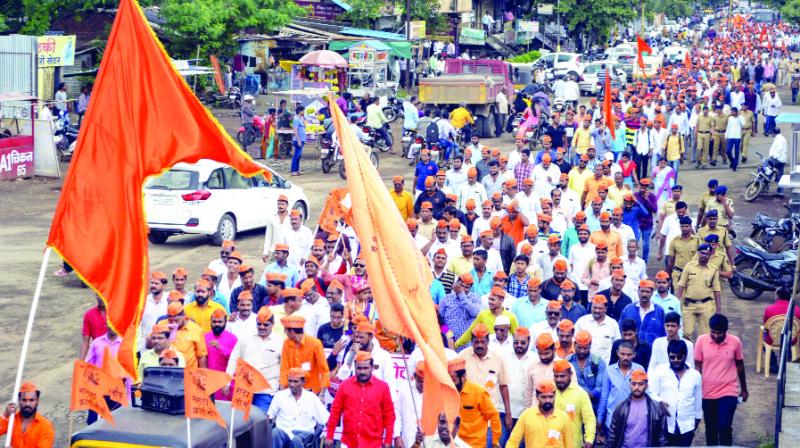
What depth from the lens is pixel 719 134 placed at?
2814 centimetres

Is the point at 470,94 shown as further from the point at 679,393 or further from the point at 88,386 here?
the point at 88,386

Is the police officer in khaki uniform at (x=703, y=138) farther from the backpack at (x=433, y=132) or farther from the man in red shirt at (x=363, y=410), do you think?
the man in red shirt at (x=363, y=410)

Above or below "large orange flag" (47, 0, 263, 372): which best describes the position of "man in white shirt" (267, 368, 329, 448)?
below

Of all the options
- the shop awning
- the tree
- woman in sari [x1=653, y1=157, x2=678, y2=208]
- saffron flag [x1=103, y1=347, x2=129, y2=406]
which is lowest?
saffron flag [x1=103, y1=347, x2=129, y2=406]

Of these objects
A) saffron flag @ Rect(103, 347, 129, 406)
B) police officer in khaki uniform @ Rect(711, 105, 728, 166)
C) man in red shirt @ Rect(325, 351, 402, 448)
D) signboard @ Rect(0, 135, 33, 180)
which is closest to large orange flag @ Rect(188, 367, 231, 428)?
saffron flag @ Rect(103, 347, 129, 406)

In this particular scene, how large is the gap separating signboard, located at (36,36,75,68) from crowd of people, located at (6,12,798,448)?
1393cm

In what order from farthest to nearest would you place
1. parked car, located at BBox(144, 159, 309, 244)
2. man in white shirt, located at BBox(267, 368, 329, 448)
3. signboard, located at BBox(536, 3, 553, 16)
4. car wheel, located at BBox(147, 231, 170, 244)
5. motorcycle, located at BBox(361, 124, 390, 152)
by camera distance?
signboard, located at BBox(536, 3, 553, 16), motorcycle, located at BBox(361, 124, 390, 152), car wheel, located at BBox(147, 231, 170, 244), parked car, located at BBox(144, 159, 309, 244), man in white shirt, located at BBox(267, 368, 329, 448)

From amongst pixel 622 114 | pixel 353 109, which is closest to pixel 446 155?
pixel 622 114

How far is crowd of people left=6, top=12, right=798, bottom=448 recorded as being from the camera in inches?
387

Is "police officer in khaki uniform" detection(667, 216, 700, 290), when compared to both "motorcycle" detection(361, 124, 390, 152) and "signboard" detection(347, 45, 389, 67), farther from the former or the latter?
"signboard" detection(347, 45, 389, 67)

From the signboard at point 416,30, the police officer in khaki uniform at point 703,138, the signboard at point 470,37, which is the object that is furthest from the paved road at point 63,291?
the signboard at point 470,37

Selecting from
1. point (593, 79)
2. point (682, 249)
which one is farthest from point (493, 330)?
point (593, 79)

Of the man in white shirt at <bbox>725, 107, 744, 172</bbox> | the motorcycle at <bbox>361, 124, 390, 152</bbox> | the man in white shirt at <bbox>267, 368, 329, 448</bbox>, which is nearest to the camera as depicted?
the man in white shirt at <bbox>267, 368, 329, 448</bbox>

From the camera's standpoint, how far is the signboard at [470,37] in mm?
59531
